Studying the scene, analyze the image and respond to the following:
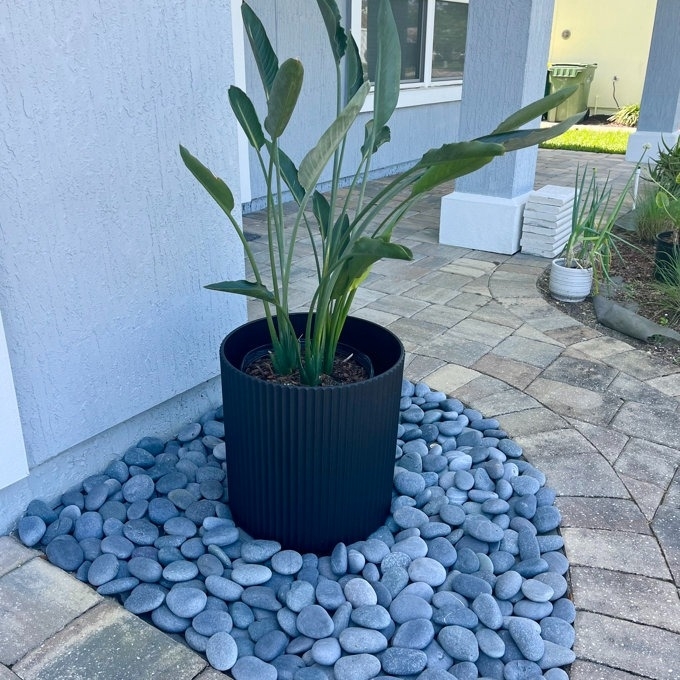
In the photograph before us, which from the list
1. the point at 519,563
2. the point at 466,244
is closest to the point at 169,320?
the point at 519,563

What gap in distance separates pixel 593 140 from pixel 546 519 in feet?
28.4

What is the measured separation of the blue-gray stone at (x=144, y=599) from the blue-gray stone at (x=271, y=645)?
271 millimetres

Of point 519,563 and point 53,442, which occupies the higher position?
point 53,442

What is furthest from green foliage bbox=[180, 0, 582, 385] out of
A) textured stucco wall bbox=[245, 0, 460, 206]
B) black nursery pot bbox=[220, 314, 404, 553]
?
textured stucco wall bbox=[245, 0, 460, 206]

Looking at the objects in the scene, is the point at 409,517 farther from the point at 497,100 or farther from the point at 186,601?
the point at 497,100

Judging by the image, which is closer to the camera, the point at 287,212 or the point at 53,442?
the point at 53,442

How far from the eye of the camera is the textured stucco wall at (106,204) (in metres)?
1.72

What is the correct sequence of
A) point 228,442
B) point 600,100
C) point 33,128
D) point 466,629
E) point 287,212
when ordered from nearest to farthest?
point 466,629, point 33,128, point 228,442, point 287,212, point 600,100

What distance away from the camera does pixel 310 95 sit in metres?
5.66

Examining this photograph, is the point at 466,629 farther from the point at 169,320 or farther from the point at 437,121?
the point at 437,121

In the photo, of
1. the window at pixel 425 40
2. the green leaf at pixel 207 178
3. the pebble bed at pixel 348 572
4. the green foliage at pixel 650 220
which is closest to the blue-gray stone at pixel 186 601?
the pebble bed at pixel 348 572

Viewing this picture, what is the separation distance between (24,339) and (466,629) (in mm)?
1359

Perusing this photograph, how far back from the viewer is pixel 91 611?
5.20 feet

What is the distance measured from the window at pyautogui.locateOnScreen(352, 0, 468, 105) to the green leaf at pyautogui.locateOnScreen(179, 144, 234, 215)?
4945 millimetres
